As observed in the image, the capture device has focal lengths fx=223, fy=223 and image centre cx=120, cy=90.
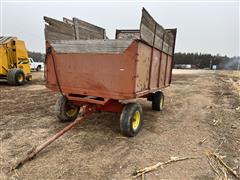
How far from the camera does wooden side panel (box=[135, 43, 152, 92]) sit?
4.38 m

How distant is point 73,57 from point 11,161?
93.7 inches

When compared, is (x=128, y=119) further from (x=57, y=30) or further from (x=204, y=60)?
(x=204, y=60)

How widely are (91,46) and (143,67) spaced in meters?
1.16

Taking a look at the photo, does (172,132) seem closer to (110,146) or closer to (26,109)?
(110,146)

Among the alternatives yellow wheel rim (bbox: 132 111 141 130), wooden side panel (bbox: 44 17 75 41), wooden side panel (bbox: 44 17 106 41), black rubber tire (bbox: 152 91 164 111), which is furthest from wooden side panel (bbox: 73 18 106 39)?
yellow wheel rim (bbox: 132 111 141 130)

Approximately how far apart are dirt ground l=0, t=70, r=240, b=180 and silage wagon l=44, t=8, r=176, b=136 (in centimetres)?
51

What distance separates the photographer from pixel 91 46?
460 cm

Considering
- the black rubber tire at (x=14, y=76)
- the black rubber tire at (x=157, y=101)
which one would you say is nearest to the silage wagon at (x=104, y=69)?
the black rubber tire at (x=157, y=101)

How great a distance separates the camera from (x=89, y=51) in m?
4.65

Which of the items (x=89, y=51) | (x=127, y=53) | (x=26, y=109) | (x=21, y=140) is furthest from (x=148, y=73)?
(x=26, y=109)

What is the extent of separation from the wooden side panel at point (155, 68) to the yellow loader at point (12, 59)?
9661mm

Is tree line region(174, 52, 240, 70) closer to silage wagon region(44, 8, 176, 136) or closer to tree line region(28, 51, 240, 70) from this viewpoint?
tree line region(28, 51, 240, 70)

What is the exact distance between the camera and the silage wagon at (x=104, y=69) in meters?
4.31

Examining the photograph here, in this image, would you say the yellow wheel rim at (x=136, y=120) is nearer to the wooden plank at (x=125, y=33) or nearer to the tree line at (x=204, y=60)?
the wooden plank at (x=125, y=33)
